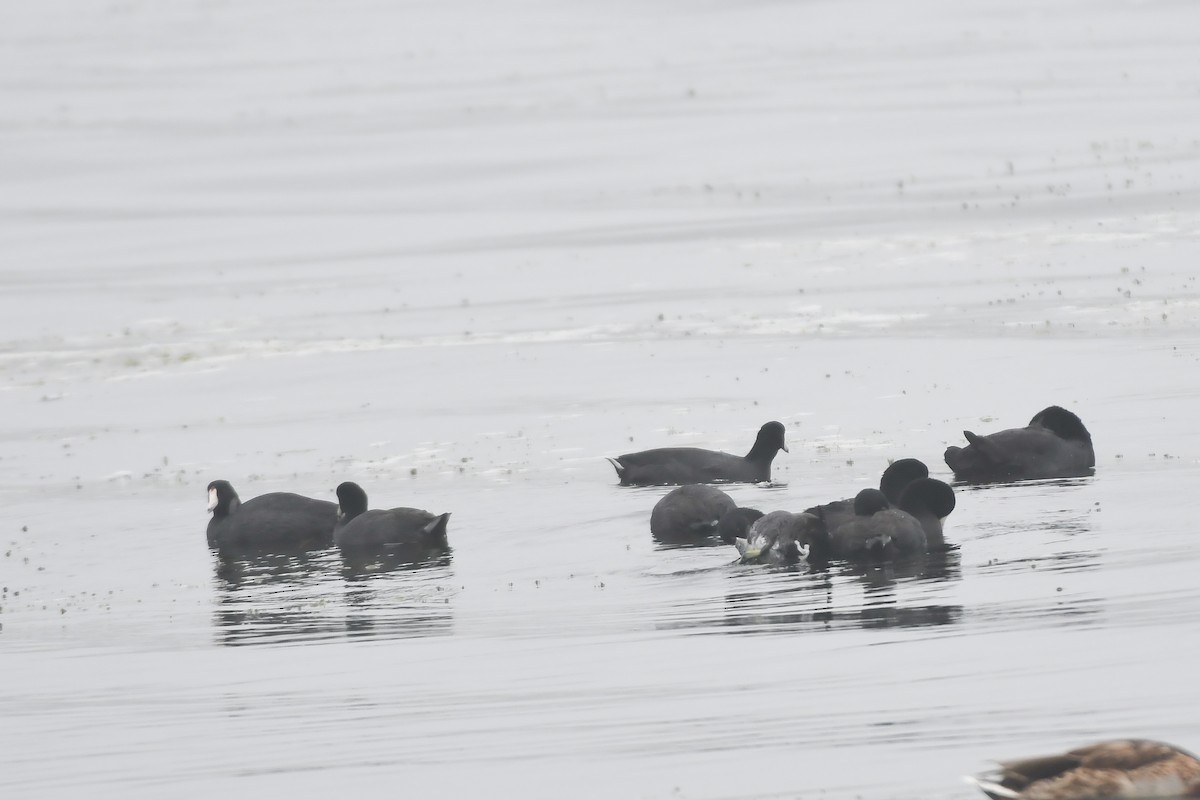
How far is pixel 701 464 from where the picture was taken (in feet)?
61.6

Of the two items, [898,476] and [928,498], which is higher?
[898,476]

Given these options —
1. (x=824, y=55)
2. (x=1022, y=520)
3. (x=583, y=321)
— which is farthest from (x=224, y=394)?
(x=824, y=55)

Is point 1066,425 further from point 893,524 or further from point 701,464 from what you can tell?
point 893,524

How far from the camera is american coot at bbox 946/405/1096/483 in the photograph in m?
17.6

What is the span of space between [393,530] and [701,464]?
11.4ft

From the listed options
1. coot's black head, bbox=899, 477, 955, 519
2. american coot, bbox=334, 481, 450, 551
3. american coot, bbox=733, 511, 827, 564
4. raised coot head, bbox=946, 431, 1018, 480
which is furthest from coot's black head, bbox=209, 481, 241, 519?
raised coot head, bbox=946, 431, 1018, 480

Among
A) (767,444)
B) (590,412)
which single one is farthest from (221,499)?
(590,412)

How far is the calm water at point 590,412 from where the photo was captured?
1038cm

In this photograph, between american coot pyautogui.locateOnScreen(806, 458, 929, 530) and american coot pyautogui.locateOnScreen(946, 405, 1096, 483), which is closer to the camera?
american coot pyautogui.locateOnScreen(806, 458, 929, 530)

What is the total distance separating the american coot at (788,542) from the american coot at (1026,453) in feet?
10.2

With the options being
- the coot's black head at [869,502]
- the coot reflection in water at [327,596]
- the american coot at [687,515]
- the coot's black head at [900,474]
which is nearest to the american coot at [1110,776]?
the coot reflection in water at [327,596]

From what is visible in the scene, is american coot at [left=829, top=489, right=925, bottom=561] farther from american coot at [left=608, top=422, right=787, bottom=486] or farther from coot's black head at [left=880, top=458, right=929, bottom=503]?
american coot at [left=608, top=422, right=787, bottom=486]

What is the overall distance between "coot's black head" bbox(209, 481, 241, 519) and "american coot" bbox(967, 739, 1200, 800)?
1062 cm

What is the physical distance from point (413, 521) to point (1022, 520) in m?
4.89
